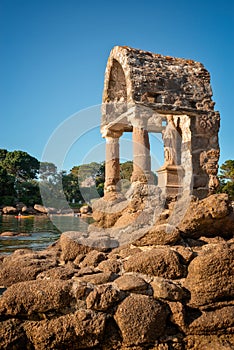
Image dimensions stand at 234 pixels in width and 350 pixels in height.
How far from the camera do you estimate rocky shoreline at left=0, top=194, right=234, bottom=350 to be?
4.11m

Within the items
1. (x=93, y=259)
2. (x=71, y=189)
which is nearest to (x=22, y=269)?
(x=93, y=259)

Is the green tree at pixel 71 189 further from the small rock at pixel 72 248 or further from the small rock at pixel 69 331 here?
the small rock at pixel 69 331

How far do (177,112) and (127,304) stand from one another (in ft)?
18.1

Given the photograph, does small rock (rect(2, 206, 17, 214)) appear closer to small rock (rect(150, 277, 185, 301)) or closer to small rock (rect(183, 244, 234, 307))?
small rock (rect(150, 277, 185, 301))

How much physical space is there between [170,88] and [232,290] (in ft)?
18.2

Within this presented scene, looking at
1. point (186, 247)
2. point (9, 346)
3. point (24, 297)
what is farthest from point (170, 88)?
point (9, 346)

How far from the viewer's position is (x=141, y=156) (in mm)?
9703

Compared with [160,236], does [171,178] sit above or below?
above

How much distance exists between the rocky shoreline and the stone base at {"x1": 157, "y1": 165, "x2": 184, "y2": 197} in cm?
340

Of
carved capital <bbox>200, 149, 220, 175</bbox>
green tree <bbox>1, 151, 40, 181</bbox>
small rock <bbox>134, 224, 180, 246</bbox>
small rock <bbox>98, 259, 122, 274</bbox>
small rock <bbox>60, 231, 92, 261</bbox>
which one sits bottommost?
small rock <bbox>98, 259, 122, 274</bbox>

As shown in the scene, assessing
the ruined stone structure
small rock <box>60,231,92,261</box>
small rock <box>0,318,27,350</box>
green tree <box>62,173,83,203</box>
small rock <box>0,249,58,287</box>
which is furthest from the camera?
green tree <box>62,173,83,203</box>

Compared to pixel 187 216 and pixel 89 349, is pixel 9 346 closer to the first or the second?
pixel 89 349

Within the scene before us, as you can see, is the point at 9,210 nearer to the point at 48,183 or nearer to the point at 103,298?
the point at 48,183

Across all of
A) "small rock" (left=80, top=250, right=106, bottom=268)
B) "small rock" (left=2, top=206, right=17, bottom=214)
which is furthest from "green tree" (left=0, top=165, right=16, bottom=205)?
"small rock" (left=80, top=250, right=106, bottom=268)
